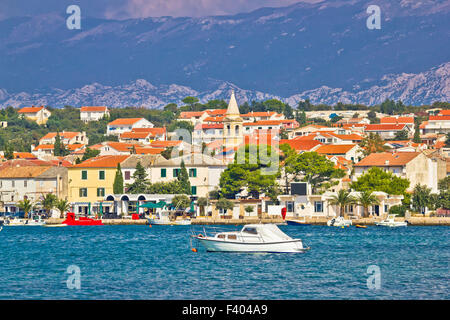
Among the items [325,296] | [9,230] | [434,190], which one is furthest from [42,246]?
[434,190]

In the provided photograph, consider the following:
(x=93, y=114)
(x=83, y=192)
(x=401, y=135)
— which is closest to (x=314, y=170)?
(x=83, y=192)

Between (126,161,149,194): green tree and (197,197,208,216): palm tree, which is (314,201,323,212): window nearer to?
(197,197,208,216): palm tree

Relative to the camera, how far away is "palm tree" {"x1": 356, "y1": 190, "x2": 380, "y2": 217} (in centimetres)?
6575

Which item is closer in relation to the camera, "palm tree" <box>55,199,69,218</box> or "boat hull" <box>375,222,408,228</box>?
"boat hull" <box>375,222,408,228</box>

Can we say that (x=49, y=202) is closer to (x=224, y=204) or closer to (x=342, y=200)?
(x=224, y=204)

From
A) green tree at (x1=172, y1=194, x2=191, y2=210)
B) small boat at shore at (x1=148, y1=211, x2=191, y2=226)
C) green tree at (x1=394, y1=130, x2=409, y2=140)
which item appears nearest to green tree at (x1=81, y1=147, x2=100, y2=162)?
green tree at (x1=172, y1=194, x2=191, y2=210)

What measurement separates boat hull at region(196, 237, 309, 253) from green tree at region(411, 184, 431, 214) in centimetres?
2791

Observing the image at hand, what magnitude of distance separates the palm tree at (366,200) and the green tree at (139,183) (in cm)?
1721

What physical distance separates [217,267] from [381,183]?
34248 millimetres

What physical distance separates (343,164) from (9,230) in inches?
1326
